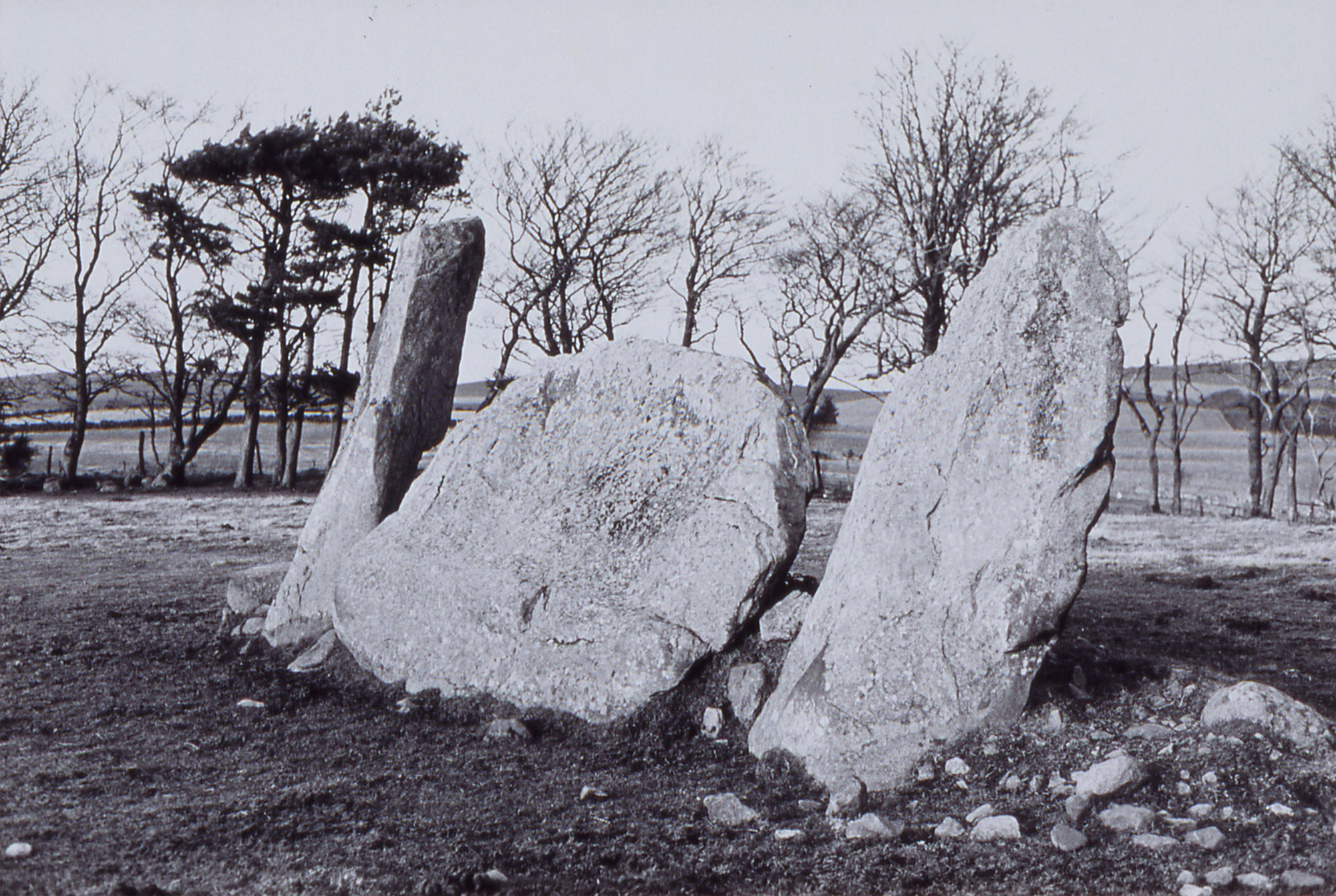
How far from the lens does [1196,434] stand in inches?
2375

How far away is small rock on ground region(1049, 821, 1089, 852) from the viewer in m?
4.24

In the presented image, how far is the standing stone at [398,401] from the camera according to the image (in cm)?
875

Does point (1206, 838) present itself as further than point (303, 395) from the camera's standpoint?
No

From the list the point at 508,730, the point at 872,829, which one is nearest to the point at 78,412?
the point at 508,730

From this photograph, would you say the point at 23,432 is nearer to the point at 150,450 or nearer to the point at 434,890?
the point at 150,450

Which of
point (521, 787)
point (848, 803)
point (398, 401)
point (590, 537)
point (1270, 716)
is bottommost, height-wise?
point (521, 787)

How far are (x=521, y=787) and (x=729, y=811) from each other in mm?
1163

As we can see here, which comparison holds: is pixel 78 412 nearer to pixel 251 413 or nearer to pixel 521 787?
pixel 251 413

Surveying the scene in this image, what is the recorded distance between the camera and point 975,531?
18.3 feet

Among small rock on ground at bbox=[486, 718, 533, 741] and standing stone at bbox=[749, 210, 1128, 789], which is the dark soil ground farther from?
standing stone at bbox=[749, 210, 1128, 789]

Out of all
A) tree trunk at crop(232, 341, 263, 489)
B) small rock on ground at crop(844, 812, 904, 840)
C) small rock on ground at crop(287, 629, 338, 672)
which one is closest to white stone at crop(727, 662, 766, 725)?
small rock on ground at crop(844, 812, 904, 840)

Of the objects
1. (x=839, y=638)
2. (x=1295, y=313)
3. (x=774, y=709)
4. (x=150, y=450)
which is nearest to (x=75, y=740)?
(x=774, y=709)

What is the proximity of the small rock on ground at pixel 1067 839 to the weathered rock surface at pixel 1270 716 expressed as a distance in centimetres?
137

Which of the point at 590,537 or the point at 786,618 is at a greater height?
the point at 590,537
